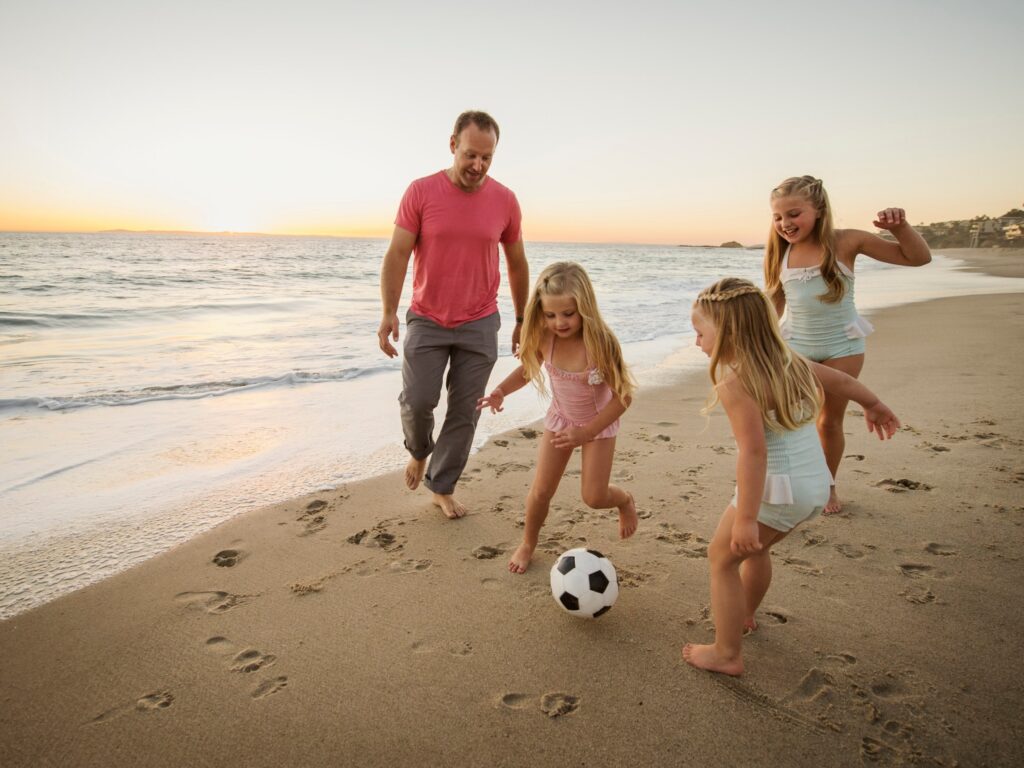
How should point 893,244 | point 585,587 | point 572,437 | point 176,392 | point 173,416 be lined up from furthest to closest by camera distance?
point 176,392 < point 173,416 < point 893,244 < point 572,437 < point 585,587

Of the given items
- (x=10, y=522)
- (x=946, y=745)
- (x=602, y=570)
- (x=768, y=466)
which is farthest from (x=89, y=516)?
(x=946, y=745)

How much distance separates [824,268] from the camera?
3334 mm

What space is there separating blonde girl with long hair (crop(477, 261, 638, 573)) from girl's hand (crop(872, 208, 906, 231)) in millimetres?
1603

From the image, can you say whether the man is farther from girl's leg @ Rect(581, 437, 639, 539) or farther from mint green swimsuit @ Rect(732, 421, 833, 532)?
mint green swimsuit @ Rect(732, 421, 833, 532)

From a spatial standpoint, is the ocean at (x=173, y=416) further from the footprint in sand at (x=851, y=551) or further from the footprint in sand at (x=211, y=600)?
the footprint in sand at (x=851, y=551)

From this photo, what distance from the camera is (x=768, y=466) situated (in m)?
2.21

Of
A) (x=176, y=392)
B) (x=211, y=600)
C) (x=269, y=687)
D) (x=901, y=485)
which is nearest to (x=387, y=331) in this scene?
(x=211, y=600)

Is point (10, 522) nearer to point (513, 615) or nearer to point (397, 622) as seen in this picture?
point (397, 622)

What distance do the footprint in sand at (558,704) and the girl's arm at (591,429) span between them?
1096 millimetres

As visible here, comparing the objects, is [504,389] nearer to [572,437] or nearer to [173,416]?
[572,437]

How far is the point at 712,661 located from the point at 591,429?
1.10 m

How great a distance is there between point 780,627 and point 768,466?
0.85 metres

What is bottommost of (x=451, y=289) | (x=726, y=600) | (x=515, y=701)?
(x=515, y=701)

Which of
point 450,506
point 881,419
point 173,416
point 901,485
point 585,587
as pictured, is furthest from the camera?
point 173,416
